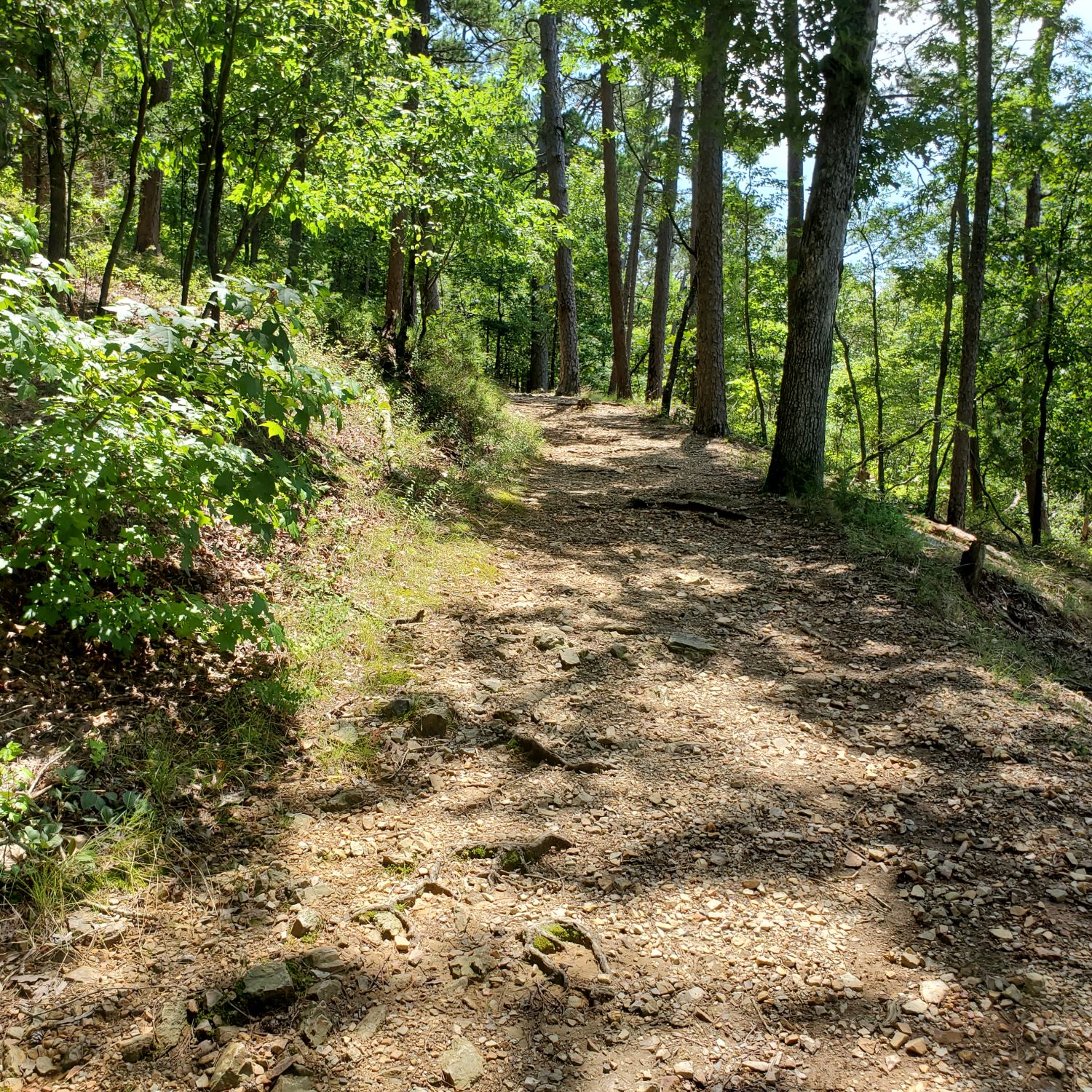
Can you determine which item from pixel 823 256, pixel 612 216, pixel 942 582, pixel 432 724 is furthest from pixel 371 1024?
pixel 612 216

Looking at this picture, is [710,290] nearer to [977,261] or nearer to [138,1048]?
[977,261]

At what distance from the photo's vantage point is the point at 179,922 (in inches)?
102

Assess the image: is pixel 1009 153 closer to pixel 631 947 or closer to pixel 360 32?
pixel 360 32

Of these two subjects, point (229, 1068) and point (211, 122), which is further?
point (211, 122)

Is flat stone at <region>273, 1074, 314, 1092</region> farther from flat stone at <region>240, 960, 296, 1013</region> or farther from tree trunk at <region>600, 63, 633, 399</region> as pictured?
tree trunk at <region>600, 63, 633, 399</region>

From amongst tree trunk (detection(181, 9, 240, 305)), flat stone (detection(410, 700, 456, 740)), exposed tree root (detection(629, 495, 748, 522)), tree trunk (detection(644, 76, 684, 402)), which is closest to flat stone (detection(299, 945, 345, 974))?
flat stone (detection(410, 700, 456, 740))

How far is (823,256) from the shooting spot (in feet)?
26.1

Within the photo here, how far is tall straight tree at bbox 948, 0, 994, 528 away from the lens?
10.5m

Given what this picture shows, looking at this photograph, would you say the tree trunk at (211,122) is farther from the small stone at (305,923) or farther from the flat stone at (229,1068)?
the flat stone at (229,1068)

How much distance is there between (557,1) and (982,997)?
46.9 feet

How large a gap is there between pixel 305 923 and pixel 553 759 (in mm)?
1505

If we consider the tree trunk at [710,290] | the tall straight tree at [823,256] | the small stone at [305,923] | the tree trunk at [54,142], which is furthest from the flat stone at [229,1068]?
the tree trunk at [710,290]

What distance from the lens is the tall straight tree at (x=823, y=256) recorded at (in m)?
7.36

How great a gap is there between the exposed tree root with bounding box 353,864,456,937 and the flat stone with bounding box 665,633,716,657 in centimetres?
255
